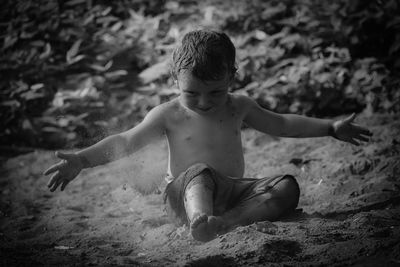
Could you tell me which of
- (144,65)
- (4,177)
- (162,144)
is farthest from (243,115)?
(144,65)

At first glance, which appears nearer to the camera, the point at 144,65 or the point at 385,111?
the point at 385,111

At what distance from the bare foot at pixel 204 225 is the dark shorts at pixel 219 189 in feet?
0.99

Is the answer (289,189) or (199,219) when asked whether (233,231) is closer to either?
(199,219)

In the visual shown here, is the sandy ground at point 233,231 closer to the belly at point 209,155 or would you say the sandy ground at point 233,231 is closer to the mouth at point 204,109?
the belly at point 209,155

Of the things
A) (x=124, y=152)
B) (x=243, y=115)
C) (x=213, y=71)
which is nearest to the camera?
(x=213, y=71)

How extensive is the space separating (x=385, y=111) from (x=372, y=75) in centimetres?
38

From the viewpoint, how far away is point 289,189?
102 inches

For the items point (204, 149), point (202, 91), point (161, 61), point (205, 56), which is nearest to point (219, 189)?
point (204, 149)

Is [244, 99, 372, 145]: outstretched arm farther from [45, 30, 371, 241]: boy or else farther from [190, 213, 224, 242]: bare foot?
A: [190, 213, 224, 242]: bare foot

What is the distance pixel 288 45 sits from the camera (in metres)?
5.16

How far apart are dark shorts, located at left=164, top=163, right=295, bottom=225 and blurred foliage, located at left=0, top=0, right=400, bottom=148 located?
224 centimetres

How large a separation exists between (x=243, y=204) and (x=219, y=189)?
142mm

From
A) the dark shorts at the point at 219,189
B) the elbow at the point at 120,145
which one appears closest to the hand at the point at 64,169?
the elbow at the point at 120,145

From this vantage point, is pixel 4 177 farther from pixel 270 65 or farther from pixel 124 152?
→ pixel 270 65
